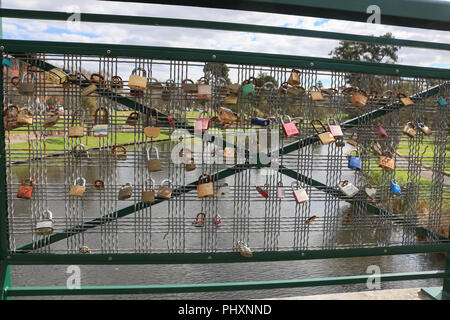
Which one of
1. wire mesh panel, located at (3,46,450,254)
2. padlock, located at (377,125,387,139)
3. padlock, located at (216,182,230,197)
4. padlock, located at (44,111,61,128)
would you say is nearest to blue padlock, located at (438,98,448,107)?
wire mesh panel, located at (3,46,450,254)

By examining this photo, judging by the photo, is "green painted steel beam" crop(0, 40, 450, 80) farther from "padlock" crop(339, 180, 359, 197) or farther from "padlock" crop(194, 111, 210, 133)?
"padlock" crop(339, 180, 359, 197)

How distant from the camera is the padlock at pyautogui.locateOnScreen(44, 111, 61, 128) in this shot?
207 cm

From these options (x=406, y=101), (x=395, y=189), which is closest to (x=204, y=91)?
(x=406, y=101)

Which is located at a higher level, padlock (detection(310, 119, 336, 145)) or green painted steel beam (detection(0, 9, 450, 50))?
green painted steel beam (detection(0, 9, 450, 50))

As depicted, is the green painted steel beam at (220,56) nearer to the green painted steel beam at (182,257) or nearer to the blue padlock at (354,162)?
the blue padlock at (354,162)

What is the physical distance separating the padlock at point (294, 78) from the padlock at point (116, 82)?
1.13 metres

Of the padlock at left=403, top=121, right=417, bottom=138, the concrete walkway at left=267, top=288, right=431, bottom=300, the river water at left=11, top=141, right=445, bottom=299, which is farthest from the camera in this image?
the river water at left=11, top=141, right=445, bottom=299

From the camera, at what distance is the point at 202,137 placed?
2.20 metres

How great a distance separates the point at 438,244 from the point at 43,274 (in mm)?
6056

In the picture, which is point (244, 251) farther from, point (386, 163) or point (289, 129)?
point (386, 163)

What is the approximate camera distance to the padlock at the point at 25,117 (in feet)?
6.65

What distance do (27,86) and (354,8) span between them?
2170mm

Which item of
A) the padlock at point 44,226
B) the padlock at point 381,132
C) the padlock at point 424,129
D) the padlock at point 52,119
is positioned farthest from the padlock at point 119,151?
the padlock at point 424,129
